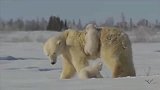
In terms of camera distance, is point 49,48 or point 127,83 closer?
point 127,83

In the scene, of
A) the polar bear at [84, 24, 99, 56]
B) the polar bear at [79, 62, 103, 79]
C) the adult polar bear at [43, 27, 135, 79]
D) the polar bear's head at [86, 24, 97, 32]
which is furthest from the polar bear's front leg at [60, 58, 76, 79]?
the polar bear at [79, 62, 103, 79]

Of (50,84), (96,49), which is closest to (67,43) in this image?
(96,49)

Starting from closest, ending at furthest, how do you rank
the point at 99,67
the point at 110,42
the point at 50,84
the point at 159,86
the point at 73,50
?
the point at 159,86, the point at 50,84, the point at 99,67, the point at 110,42, the point at 73,50

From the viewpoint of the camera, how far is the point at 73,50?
684cm

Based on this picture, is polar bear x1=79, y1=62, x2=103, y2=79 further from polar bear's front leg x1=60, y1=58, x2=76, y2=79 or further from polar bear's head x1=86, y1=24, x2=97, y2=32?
polar bear's front leg x1=60, y1=58, x2=76, y2=79

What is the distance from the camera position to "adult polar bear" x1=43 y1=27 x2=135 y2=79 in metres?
6.26

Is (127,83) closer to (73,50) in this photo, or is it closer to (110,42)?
(110,42)

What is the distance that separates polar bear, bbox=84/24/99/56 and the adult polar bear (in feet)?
0.21

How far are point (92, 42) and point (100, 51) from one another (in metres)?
0.19

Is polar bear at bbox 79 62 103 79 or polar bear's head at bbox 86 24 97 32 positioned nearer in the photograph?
polar bear at bbox 79 62 103 79

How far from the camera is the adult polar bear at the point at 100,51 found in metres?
6.26

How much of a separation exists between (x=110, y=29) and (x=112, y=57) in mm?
518

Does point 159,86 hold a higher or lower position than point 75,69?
higher

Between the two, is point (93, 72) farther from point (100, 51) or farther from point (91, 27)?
point (91, 27)
